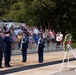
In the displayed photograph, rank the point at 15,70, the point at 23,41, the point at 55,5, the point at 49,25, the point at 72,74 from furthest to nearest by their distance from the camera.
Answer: the point at 49,25 < the point at 55,5 < the point at 23,41 < the point at 15,70 < the point at 72,74

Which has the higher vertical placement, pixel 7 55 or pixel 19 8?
pixel 19 8

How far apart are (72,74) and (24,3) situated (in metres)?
28.7

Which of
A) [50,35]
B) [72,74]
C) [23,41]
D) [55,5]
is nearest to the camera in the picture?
[72,74]

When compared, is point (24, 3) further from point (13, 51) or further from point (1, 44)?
point (1, 44)

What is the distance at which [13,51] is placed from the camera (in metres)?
24.4

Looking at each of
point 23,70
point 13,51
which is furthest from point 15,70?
point 13,51

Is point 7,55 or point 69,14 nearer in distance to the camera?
point 7,55

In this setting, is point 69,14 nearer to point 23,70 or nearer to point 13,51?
point 13,51

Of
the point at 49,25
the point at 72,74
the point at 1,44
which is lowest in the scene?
the point at 72,74

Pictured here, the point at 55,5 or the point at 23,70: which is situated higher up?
the point at 55,5

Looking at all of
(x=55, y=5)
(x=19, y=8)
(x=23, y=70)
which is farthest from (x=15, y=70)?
(x=19, y=8)

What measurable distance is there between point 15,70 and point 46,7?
27460 millimetres

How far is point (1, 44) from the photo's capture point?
51.3ft

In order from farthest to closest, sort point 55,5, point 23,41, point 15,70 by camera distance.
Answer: point 55,5
point 23,41
point 15,70
